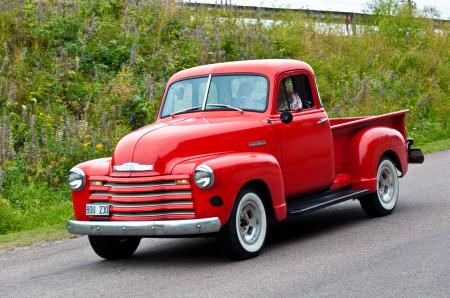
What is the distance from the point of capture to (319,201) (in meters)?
10.9

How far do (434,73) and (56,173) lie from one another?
574 inches

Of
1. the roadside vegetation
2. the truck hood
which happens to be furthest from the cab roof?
the roadside vegetation

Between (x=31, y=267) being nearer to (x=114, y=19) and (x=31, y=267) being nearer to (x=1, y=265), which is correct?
(x=1, y=265)

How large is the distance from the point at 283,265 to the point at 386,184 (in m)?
3.57

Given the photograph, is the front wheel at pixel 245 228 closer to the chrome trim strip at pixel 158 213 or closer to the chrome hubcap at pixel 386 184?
the chrome trim strip at pixel 158 213

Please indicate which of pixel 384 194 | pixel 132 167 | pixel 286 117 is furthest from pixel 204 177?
pixel 384 194

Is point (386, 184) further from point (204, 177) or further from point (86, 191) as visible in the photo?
point (86, 191)

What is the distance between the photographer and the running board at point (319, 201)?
10.4 meters

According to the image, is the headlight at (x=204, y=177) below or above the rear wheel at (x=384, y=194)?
above

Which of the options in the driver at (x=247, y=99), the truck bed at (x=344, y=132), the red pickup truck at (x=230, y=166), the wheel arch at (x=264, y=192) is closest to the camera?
the red pickup truck at (x=230, y=166)

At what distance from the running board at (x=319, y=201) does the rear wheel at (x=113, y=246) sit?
1674mm

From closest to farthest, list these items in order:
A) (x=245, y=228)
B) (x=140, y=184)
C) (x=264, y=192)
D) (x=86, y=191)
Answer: (x=140, y=184), (x=245, y=228), (x=86, y=191), (x=264, y=192)

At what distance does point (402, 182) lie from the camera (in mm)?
15109

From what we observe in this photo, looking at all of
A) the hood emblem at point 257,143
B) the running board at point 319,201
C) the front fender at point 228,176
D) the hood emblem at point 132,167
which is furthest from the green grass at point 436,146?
the hood emblem at point 132,167
